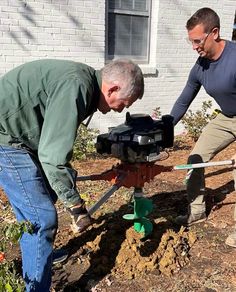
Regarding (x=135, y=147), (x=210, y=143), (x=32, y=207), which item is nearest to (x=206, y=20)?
(x=210, y=143)

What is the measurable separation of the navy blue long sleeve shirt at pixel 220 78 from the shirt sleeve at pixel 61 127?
1.69 metres

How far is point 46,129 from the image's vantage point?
2.34 metres

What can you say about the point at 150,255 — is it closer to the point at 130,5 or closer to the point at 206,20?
the point at 206,20

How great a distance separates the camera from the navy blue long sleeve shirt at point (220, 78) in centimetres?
370

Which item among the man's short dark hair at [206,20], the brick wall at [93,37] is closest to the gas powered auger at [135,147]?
the man's short dark hair at [206,20]

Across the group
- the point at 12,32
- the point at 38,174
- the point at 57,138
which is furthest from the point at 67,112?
the point at 12,32

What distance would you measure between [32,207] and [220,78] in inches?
79.8

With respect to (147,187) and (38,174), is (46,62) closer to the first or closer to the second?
(38,174)

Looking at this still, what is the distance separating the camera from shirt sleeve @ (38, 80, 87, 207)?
2309 millimetres

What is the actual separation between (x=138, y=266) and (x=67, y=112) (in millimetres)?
1627

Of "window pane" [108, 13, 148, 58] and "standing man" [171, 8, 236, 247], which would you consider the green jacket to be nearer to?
"standing man" [171, 8, 236, 247]

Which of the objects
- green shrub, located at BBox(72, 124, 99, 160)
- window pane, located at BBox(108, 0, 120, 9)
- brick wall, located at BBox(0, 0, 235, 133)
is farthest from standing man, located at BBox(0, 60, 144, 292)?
window pane, located at BBox(108, 0, 120, 9)

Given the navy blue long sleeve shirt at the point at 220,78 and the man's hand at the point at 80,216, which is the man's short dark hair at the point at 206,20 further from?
the man's hand at the point at 80,216

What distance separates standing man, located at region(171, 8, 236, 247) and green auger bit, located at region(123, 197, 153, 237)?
0.74m
